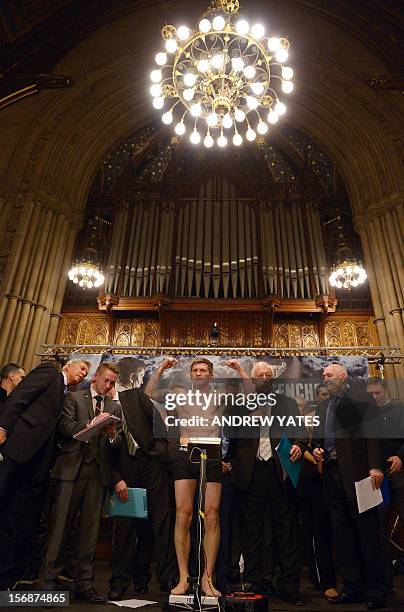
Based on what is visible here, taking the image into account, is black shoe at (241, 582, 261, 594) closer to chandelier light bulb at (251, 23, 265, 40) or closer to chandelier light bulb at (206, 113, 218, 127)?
chandelier light bulb at (206, 113, 218, 127)

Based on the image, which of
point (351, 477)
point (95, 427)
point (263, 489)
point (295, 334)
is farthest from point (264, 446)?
point (295, 334)

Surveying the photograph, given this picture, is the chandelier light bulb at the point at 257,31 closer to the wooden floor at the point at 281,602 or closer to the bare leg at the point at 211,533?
the bare leg at the point at 211,533

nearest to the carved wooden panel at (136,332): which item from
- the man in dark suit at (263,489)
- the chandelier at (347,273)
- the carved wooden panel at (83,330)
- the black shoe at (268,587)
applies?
the carved wooden panel at (83,330)

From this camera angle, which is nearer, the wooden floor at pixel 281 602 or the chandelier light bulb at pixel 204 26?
the wooden floor at pixel 281 602

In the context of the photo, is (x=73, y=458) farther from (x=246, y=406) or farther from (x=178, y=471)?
(x=246, y=406)

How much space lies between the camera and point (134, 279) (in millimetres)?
8172

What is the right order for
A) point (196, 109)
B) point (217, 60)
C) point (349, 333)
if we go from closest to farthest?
point (217, 60)
point (196, 109)
point (349, 333)

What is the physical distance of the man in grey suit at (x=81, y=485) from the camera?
104 inches

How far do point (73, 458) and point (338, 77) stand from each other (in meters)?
9.75

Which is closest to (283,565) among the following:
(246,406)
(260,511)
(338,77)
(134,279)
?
(260,511)

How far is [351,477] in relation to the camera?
283 centimetres

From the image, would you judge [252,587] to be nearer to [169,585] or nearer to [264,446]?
[169,585]

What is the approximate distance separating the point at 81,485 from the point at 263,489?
1288mm

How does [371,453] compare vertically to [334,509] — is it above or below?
above
